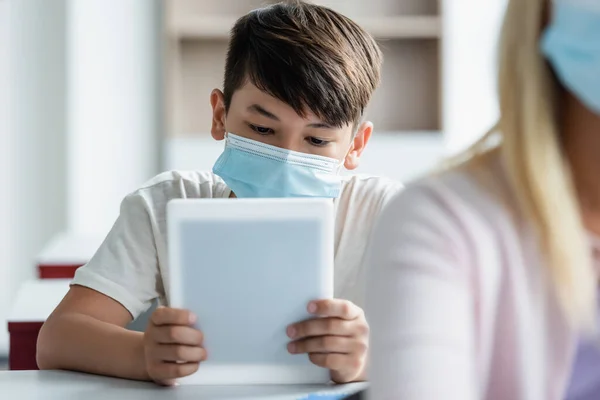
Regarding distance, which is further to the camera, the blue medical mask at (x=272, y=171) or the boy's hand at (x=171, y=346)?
the blue medical mask at (x=272, y=171)

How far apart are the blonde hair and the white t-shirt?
31.9 inches

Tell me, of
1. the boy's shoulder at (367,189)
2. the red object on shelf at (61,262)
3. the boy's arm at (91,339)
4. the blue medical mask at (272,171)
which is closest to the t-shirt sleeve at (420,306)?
the boy's arm at (91,339)

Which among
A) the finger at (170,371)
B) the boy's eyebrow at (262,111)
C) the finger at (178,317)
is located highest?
the boy's eyebrow at (262,111)

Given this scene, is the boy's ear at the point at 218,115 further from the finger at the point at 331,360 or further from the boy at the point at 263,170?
the finger at the point at 331,360

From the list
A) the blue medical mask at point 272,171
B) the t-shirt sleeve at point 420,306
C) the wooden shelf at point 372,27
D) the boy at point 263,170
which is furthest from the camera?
the wooden shelf at point 372,27

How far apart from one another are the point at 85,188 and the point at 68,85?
1.49 ft

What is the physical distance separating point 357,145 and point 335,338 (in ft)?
1.93

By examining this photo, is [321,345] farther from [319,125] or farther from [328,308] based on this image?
[319,125]

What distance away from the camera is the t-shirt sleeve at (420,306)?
2.33ft

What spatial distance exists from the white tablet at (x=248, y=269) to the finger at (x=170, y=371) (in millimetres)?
18

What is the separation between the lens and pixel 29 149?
4.23 m

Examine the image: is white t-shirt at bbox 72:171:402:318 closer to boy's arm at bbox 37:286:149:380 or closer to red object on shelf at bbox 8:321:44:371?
boy's arm at bbox 37:286:149:380

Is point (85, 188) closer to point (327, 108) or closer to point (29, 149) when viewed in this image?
point (29, 149)

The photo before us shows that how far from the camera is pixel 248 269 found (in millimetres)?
1135
